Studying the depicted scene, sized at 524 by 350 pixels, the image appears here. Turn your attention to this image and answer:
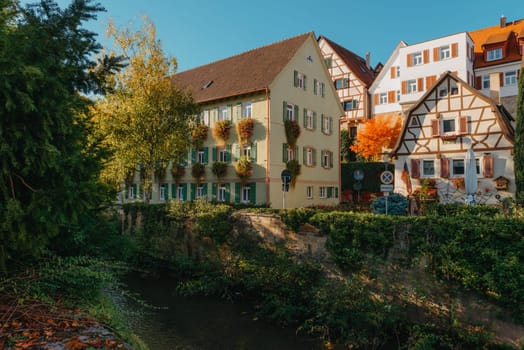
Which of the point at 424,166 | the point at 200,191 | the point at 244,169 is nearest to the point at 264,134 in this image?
the point at 244,169

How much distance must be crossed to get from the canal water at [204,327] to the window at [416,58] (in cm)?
2771

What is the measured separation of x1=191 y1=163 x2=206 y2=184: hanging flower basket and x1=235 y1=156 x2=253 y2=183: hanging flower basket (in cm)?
310

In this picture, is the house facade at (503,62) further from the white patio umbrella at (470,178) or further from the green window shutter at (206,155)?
the green window shutter at (206,155)

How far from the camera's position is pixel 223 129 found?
21.2 meters

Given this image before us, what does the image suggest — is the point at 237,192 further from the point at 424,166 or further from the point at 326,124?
the point at 424,166

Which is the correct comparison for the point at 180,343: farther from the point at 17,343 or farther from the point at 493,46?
the point at 493,46

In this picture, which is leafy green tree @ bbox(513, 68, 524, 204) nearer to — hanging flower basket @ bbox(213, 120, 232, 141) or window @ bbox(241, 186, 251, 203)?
window @ bbox(241, 186, 251, 203)

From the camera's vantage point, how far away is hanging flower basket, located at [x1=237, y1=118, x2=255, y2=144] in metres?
20.3

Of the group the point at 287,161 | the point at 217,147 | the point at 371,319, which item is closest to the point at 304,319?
the point at 371,319

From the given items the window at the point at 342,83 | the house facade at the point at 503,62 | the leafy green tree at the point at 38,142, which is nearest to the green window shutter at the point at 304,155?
the window at the point at 342,83

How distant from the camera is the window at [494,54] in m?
30.3

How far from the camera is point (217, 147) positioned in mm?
22000

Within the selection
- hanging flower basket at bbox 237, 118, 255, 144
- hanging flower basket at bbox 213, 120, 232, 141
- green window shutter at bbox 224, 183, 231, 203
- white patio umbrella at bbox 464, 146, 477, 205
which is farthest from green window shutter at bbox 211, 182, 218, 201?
white patio umbrella at bbox 464, 146, 477, 205

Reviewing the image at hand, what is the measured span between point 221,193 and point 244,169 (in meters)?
2.61
